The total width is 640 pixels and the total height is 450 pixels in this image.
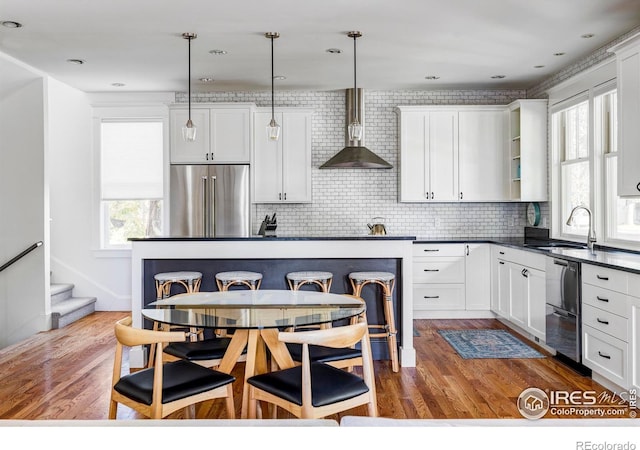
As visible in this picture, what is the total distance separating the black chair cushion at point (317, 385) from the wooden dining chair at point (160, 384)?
8.2 inches

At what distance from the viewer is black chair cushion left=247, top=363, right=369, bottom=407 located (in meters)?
2.31

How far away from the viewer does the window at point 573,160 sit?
17.6ft

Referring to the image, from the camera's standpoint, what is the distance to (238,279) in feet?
13.8

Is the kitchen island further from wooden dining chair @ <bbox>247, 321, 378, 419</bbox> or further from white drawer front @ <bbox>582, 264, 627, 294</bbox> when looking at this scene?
wooden dining chair @ <bbox>247, 321, 378, 419</bbox>

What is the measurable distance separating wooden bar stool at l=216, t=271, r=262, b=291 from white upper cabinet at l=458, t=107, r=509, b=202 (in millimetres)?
3273

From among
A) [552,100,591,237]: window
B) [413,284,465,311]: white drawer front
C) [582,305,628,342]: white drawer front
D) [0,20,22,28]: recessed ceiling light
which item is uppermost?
[0,20,22,28]: recessed ceiling light

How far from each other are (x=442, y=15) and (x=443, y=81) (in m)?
2.24

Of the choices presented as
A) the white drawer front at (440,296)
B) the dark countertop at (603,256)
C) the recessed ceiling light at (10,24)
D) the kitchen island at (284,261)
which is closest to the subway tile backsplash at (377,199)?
the white drawer front at (440,296)

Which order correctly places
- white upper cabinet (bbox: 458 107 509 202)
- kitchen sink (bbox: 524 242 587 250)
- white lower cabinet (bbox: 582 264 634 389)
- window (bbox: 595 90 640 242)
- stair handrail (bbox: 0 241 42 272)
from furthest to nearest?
1. white upper cabinet (bbox: 458 107 509 202)
2. stair handrail (bbox: 0 241 42 272)
3. kitchen sink (bbox: 524 242 587 250)
4. window (bbox: 595 90 640 242)
5. white lower cabinet (bbox: 582 264 634 389)

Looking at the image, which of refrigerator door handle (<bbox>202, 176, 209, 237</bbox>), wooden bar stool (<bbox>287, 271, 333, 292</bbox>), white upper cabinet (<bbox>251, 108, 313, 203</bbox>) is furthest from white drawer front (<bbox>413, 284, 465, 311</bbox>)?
refrigerator door handle (<bbox>202, 176, 209, 237</bbox>)

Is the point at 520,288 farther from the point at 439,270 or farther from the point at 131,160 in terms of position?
the point at 131,160

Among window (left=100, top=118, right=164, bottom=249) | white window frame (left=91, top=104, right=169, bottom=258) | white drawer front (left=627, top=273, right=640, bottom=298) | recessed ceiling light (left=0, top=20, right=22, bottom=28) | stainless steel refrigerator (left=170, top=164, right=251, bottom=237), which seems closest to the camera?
white drawer front (left=627, top=273, right=640, bottom=298)
